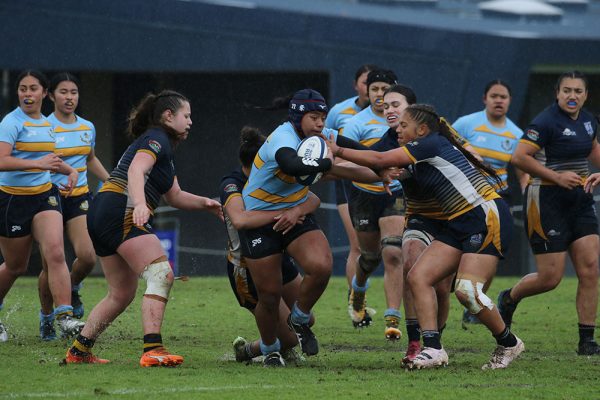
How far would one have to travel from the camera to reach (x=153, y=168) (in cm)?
880

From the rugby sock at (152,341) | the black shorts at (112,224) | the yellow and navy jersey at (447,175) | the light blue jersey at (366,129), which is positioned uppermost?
the light blue jersey at (366,129)

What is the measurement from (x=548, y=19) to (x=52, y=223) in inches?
605

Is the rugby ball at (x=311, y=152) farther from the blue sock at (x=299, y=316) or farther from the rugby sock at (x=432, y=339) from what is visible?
the rugby sock at (x=432, y=339)

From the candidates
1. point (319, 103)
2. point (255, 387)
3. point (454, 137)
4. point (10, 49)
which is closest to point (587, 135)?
point (454, 137)

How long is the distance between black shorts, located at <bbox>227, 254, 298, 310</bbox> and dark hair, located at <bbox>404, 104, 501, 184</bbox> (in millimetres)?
1435

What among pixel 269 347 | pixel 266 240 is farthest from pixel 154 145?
pixel 269 347

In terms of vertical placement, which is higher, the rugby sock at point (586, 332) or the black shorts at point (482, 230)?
the black shorts at point (482, 230)

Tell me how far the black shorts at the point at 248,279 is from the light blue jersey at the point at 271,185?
0.53 m

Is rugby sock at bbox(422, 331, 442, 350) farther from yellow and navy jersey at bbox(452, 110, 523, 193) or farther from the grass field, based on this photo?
yellow and navy jersey at bbox(452, 110, 523, 193)

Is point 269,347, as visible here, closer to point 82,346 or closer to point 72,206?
point 82,346

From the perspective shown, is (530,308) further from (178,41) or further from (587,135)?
(178,41)

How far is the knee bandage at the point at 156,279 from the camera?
8578 millimetres

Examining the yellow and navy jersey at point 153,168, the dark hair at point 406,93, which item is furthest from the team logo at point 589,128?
the yellow and navy jersey at point 153,168

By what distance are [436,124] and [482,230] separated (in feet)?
2.81
